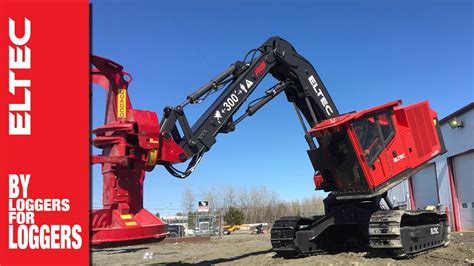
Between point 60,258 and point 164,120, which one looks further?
point 164,120

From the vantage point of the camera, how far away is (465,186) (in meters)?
25.0

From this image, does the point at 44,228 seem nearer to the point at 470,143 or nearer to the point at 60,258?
the point at 60,258

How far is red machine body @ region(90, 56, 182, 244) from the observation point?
7.80m

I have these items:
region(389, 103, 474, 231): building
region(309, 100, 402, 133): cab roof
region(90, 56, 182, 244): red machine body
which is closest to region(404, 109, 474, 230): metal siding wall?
region(389, 103, 474, 231): building

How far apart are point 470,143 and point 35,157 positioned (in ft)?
77.6

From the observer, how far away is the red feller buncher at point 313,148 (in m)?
8.21

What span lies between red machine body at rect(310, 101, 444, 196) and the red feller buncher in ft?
0.08

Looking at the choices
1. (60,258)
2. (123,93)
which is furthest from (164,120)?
(60,258)

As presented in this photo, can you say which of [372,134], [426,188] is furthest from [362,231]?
[426,188]

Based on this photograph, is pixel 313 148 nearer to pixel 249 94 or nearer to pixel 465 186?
pixel 249 94

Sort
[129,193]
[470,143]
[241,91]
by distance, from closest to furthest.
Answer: [129,193] → [241,91] → [470,143]

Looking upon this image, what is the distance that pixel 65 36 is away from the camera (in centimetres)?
558

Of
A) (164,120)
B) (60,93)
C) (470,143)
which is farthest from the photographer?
(470,143)

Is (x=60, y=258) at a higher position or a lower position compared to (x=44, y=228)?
lower
